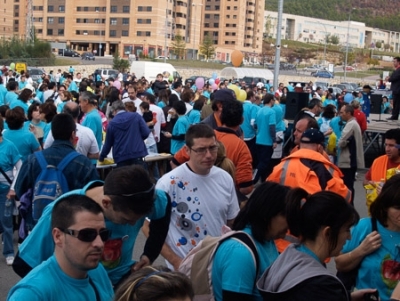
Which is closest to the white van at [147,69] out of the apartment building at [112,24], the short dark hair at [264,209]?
the short dark hair at [264,209]

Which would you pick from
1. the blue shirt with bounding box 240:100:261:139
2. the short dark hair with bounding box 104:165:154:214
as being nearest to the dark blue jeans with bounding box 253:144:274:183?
the blue shirt with bounding box 240:100:261:139

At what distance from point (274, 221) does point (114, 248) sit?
3.44 ft

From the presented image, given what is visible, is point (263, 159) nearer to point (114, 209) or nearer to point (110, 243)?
point (110, 243)

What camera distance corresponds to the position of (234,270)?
3.14 meters

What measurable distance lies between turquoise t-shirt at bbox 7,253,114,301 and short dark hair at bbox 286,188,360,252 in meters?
0.96

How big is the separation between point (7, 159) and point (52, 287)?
4.63 metres

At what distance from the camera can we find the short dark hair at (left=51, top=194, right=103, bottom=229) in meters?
3.03

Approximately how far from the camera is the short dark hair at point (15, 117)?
7820 millimetres

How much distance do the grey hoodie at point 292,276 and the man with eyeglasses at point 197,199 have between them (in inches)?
60.6

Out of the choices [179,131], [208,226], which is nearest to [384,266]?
[208,226]

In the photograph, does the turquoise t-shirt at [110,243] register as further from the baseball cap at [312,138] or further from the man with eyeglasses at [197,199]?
the baseball cap at [312,138]

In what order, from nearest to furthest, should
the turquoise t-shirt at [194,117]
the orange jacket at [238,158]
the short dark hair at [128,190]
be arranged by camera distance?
the short dark hair at [128,190]
the orange jacket at [238,158]
the turquoise t-shirt at [194,117]

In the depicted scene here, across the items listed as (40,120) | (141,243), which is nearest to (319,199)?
(141,243)

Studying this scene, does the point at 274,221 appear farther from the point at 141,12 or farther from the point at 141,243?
the point at 141,12
